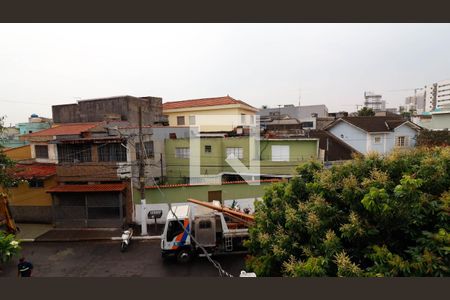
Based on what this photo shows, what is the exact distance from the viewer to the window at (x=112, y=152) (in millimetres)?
14766

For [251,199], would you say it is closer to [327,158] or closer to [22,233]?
[327,158]

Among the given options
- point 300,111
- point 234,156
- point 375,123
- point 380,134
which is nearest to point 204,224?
point 234,156

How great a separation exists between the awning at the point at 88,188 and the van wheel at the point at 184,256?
18.3ft

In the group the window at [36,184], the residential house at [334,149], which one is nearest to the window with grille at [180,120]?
the residential house at [334,149]

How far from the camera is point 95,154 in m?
14.9

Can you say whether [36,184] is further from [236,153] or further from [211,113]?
[211,113]

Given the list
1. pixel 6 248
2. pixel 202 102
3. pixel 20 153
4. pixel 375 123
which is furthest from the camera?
pixel 202 102

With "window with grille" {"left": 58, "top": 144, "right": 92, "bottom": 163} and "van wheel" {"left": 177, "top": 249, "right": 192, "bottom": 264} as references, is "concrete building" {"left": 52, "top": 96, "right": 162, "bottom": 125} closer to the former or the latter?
"window with grille" {"left": 58, "top": 144, "right": 92, "bottom": 163}

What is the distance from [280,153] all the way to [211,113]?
980 cm

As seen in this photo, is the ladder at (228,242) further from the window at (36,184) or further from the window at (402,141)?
the window at (402,141)

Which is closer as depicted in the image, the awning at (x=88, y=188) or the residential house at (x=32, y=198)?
the awning at (x=88, y=188)

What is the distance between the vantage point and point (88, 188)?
46.0 ft

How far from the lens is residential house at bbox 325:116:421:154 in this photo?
23031 mm

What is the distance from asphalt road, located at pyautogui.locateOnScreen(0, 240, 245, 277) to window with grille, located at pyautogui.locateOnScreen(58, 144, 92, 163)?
187 inches
